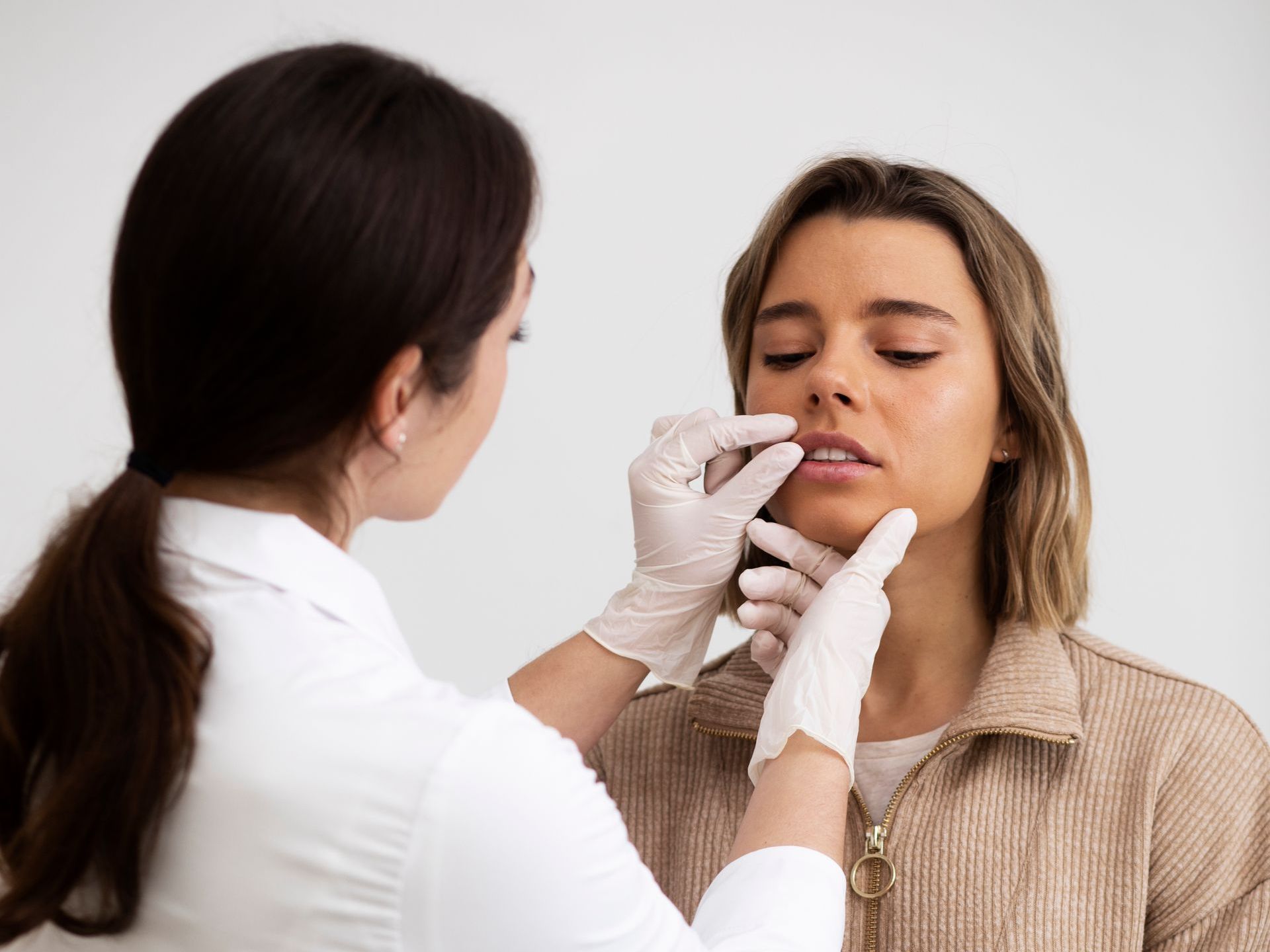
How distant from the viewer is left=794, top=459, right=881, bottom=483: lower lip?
5.65 ft

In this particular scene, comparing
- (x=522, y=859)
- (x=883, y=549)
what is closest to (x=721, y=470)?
(x=883, y=549)

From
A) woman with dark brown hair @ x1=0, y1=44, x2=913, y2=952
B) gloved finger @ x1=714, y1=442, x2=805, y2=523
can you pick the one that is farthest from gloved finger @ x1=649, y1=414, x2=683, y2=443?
woman with dark brown hair @ x1=0, y1=44, x2=913, y2=952

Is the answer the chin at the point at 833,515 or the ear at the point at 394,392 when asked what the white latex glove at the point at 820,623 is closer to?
the chin at the point at 833,515

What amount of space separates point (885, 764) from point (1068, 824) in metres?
0.27

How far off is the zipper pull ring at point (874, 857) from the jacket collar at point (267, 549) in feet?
2.68

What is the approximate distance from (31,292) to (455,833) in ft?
6.69

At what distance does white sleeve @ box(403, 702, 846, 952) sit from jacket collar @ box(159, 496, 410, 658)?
182 mm

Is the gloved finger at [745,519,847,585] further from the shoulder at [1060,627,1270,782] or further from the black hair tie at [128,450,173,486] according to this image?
the black hair tie at [128,450,173,486]

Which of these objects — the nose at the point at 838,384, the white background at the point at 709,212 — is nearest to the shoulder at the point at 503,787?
the nose at the point at 838,384

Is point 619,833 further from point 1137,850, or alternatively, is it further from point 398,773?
point 1137,850

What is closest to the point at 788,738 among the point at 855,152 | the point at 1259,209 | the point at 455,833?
the point at 455,833

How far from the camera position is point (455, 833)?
3.32 ft

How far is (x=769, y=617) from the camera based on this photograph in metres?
1.80

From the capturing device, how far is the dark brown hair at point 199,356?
1.01 meters
